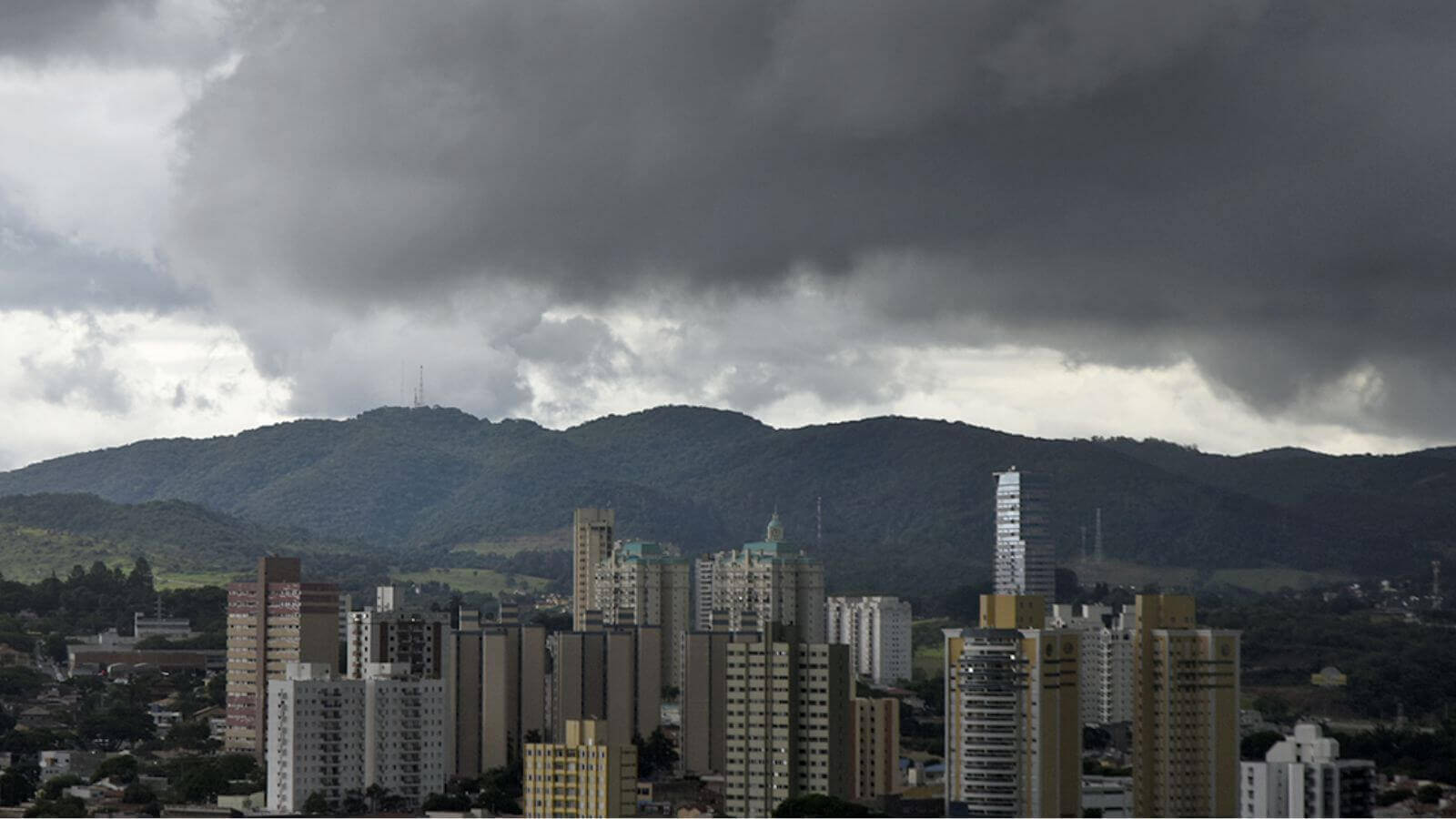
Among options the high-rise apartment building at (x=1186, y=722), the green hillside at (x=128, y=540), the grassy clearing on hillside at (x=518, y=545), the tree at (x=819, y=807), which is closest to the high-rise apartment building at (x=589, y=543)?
the green hillside at (x=128, y=540)

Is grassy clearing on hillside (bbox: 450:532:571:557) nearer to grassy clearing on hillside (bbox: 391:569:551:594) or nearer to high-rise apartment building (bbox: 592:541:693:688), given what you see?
grassy clearing on hillside (bbox: 391:569:551:594)

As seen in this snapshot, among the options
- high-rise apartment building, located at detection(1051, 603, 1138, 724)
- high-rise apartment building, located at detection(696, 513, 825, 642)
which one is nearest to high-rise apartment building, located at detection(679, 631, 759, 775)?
high-rise apartment building, located at detection(1051, 603, 1138, 724)

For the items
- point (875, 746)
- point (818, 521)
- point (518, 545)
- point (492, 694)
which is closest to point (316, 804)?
point (492, 694)

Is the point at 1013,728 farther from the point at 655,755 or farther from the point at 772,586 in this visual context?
the point at 772,586

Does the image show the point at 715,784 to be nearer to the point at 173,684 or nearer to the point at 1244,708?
the point at 1244,708

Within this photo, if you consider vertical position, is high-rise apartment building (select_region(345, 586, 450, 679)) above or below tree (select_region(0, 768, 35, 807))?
above
